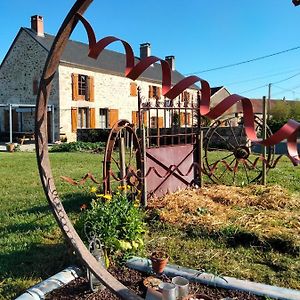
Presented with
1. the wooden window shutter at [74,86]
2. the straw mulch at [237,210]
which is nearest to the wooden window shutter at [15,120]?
the wooden window shutter at [74,86]

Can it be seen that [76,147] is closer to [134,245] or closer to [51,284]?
[134,245]

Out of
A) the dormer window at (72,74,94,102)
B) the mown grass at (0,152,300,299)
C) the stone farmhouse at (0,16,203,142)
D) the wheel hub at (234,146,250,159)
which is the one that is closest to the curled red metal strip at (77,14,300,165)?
the mown grass at (0,152,300,299)

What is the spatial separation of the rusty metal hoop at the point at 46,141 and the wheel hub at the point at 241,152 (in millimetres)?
5753

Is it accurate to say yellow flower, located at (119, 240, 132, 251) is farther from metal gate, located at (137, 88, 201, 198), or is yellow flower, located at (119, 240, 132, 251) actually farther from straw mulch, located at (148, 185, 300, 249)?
metal gate, located at (137, 88, 201, 198)

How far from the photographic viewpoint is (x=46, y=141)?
2.73m

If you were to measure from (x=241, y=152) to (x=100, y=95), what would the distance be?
19.0 meters

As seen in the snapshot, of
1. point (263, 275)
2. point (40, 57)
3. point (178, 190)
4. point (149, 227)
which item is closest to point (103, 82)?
point (40, 57)

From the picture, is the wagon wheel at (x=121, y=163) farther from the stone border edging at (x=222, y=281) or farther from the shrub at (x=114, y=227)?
the stone border edging at (x=222, y=281)

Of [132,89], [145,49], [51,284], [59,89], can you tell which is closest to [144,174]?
[51,284]

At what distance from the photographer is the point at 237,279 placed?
3127mm

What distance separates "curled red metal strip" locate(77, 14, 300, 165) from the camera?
163cm

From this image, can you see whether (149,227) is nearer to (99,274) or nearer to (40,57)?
(99,274)

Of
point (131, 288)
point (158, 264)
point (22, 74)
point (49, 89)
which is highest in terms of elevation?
point (22, 74)

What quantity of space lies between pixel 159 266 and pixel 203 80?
5.70 feet
